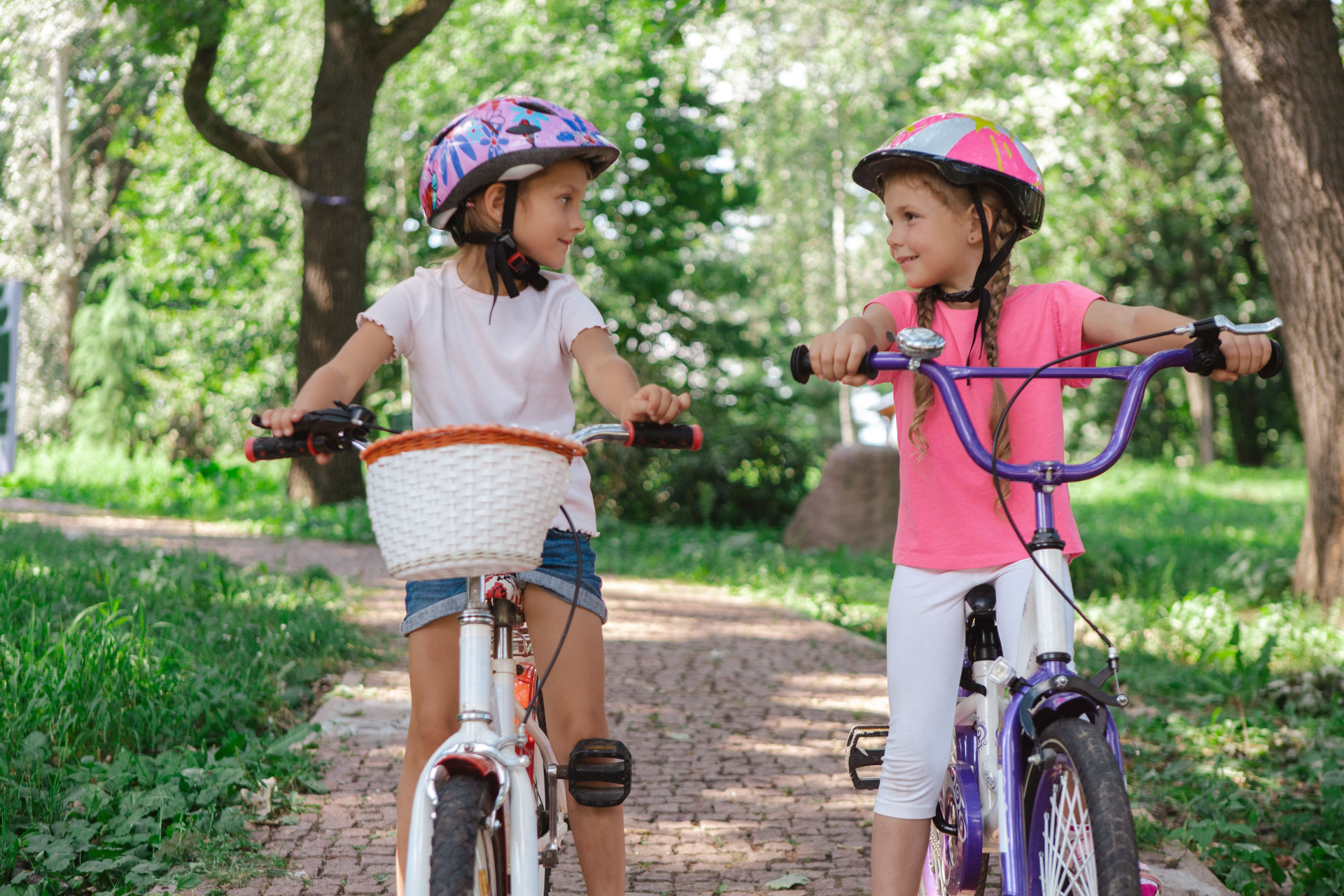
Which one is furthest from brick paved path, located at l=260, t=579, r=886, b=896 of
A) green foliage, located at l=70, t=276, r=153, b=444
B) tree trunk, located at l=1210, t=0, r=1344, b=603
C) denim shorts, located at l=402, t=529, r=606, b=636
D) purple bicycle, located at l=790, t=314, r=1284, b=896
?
green foliage, located at l=70, t=276, r=153, b=444

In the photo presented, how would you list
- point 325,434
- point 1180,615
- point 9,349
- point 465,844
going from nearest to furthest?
point 465,844 < point 325,434 < point 1180,615 < point 9,349

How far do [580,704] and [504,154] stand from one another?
114 cm

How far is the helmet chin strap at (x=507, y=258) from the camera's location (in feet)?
7.84

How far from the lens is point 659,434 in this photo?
2.13 m

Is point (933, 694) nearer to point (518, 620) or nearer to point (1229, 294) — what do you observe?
point (518, 620)

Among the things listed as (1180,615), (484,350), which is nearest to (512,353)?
(484,350)

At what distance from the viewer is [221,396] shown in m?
21.0

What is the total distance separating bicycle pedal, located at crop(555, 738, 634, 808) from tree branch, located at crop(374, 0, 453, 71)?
1010 centimetres

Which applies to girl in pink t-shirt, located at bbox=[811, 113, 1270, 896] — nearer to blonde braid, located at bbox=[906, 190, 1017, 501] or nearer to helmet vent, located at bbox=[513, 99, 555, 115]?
blonde braid, located at bbox=[906, 190, 1017, 501]

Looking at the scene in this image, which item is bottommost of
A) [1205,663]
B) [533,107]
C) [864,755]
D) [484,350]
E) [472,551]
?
[1205,663]

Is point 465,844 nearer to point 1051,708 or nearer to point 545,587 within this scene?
point 545,587

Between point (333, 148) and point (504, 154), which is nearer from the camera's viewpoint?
point (504, 154)

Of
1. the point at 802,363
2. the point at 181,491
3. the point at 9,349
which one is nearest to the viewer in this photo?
the point at 802,363

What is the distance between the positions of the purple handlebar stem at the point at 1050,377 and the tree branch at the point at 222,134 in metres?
10.5
